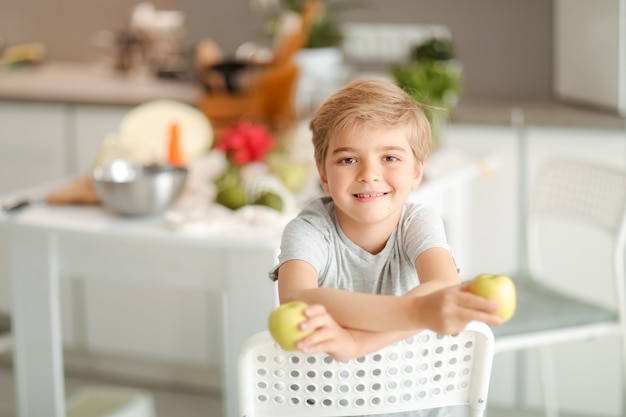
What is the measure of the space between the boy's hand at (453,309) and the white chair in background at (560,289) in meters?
1.04

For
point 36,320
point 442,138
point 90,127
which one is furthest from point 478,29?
point 36,320

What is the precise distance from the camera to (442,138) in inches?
115

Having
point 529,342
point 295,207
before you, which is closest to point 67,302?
point 295,207

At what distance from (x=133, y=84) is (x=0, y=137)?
19.4 inches

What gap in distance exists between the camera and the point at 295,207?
2324 millimetres

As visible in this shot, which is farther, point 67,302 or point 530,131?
point 67,302

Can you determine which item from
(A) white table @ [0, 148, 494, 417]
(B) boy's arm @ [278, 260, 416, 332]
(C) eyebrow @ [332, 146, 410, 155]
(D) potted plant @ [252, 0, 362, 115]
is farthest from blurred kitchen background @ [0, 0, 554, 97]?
(B) boy's arm @ [278, 260, 416, 332]

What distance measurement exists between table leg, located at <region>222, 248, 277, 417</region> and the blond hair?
0.58m

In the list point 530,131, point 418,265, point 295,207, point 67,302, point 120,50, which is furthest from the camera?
point 120,50

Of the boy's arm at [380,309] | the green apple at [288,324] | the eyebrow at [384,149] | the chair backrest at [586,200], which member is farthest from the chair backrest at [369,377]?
the chair backrest at [586,200]

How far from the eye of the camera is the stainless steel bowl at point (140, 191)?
220cm

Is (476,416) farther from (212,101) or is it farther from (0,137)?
(0,137)

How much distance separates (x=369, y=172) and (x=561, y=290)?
4.15 ft

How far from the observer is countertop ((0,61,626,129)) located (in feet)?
9.63
